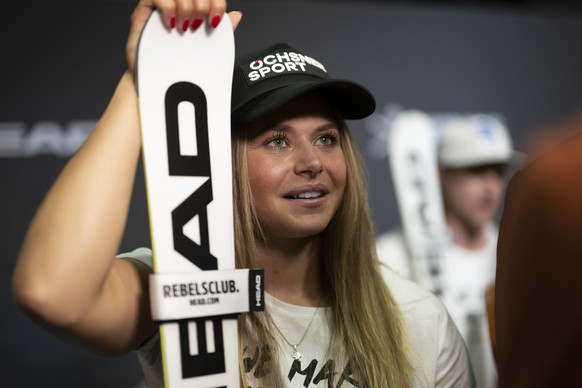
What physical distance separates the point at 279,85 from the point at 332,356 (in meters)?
0.56

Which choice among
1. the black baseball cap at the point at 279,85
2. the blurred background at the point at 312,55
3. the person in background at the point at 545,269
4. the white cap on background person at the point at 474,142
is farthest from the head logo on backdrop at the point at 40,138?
the person in background at the point at 545,269

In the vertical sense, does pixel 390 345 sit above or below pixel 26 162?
below

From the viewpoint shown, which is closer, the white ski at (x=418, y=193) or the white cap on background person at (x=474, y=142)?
the white ski at (x=418, y=193)

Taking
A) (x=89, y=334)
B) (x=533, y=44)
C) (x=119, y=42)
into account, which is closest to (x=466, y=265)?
(x=533, y=44)

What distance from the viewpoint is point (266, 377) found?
1.45 meters

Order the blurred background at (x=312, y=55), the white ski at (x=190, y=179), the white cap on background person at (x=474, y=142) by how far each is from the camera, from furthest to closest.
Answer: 1. the white cap on background person at (x=474, y=142)
2. the blurred background at (x=312, y=55)
3. the white ski at (x=190, y=179)

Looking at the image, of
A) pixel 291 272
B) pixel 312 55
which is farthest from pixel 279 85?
pixel 312 55

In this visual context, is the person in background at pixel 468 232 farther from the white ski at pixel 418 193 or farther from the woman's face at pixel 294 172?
the woman's face at pixel 294 172

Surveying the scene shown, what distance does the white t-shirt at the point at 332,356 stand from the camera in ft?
4.79

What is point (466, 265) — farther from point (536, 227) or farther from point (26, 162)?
point (536, 227)

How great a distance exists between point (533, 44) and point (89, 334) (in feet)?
10.1

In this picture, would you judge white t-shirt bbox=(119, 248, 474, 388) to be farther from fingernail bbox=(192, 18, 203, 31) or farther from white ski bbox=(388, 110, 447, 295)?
white ski bbox=(388, 110, 447, 295)

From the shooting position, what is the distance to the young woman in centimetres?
131

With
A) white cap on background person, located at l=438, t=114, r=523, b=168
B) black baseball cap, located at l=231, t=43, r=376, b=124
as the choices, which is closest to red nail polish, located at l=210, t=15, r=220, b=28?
black baseball cap, located at l=231, t=43, r=376, b=124
